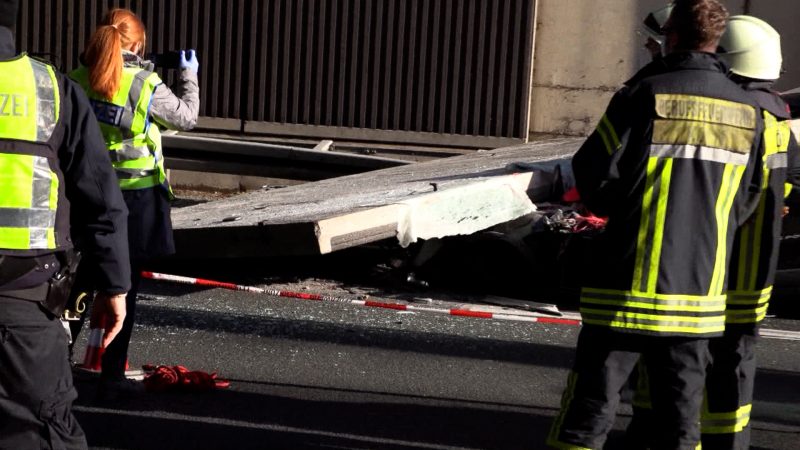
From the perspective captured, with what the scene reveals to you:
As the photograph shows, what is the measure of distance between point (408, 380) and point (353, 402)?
0.49 metres

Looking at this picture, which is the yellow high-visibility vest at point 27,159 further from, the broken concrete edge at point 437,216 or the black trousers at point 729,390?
the broken concrete edge at point 437,216

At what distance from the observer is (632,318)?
3916 mm

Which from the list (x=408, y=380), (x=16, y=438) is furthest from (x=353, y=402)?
(x=16, y=438)

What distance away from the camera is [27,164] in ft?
10.8

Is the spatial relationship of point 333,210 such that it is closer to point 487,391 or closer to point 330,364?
point 330,364

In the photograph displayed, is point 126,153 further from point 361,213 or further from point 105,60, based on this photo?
point 361,213

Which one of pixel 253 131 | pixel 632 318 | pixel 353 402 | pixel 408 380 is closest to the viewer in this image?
pixel 632 318

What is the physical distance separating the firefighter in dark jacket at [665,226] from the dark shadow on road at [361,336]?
8.95ft

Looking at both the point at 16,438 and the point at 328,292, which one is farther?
the point at 328,292

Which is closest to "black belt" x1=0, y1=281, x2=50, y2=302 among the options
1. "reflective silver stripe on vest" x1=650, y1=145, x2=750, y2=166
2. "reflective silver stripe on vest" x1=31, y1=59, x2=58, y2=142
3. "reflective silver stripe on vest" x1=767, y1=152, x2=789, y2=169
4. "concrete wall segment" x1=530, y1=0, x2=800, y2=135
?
"reflective silver stripe on vest" x1=31, y1=59, x2=58, y2=142

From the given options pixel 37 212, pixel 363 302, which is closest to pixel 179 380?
pixel 363 302

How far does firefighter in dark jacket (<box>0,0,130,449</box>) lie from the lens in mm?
3279

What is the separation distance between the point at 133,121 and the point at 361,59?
8.09 m

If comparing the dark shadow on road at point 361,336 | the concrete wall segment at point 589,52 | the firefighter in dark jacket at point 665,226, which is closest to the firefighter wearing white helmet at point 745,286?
the firefighter in dark jacket at point 665,226
